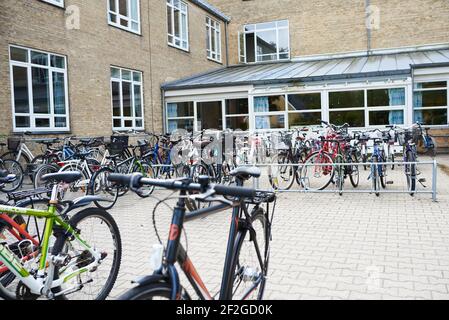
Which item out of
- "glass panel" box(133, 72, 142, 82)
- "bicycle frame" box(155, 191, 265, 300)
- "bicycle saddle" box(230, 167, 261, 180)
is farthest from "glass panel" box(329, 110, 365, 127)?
"bicycle frame" box(155, 191, 265, 300)

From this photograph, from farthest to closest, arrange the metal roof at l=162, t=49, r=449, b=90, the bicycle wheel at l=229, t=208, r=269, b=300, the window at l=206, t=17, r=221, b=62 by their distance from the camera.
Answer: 1. the window at l=206, t=17, r=221, b=62
2. the metal roof at l=162, t=49, r=449, b=90
3. the bicycle wheel at l=229, t=208, r=269, b=300

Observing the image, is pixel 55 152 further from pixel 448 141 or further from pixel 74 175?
pixel 448 141

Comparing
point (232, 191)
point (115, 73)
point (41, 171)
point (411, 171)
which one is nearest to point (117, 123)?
point (115, 73)

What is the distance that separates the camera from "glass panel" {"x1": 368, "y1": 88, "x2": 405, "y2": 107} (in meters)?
15.8

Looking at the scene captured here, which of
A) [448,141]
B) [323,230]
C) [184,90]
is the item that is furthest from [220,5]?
[323,230]

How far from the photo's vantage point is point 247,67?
23.4m

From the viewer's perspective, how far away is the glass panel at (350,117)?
16.5 m

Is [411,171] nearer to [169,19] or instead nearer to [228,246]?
[228,246]

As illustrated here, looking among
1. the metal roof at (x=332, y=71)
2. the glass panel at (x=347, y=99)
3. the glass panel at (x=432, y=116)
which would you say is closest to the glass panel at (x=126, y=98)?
the metal roof at (x=332, y=71)

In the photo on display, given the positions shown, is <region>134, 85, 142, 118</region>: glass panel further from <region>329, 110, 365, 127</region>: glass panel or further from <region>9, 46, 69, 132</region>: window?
<region>329, 110, 365, 127</region>: glass panel

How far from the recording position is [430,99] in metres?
16.5

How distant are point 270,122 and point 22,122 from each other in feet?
31.0

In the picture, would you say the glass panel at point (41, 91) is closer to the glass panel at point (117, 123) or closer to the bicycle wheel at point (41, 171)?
the glass panel at point (117, 123)

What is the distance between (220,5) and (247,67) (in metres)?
4.33
